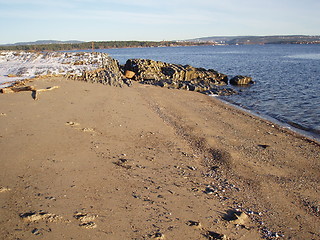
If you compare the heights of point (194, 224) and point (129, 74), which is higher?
point (129, 74)

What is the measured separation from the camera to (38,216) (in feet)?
15.7

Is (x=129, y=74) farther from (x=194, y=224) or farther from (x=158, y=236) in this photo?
(x=158, y=236)

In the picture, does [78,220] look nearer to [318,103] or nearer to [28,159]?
[28,159]

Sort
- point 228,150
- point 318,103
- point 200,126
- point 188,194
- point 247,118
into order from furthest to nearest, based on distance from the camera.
→ point 318,103 < point 247,118 < point 200,126 < point 228,150 < point 188,194

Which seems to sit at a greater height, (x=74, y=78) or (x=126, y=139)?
(x=74, y=78)

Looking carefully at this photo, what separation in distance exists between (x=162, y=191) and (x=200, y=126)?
6.59 m

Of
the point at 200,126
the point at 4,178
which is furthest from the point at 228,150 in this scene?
the point at 4,178

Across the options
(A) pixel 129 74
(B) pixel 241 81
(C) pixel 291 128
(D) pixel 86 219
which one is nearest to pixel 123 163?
(D) pixel 86 219

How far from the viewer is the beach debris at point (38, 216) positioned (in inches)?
186

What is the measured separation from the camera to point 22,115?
11.0m

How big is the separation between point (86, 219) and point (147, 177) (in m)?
2.29

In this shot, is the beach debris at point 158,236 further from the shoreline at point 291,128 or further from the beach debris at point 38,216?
the shoreline at point 291,128

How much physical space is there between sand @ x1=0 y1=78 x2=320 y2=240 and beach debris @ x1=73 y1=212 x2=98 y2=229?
19 millimetres

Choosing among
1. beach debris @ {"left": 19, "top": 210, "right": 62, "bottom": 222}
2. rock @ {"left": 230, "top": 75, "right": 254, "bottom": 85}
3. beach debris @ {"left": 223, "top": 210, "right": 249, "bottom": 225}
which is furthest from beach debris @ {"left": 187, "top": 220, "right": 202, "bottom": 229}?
rock @ {"left": 230, "top": 75, "right": 254, "bottom": 85}
